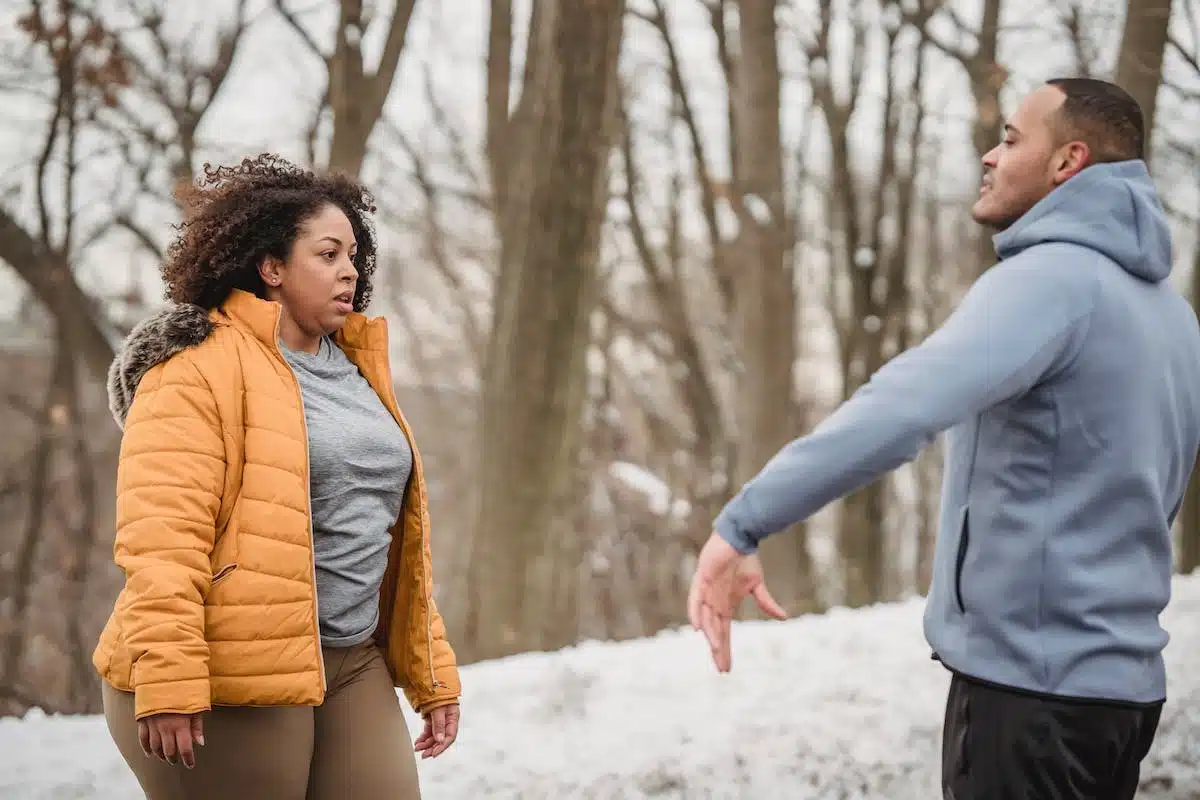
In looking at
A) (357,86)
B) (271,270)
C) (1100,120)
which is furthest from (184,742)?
(357,86)

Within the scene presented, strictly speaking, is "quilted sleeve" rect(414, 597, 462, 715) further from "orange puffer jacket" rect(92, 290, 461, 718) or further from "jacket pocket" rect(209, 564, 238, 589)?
"jacket pocket" rect(209, 564, 238, 589)

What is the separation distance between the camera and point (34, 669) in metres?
15.8

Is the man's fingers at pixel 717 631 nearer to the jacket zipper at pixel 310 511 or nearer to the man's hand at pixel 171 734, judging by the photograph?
the jacket zipper at pixel 310 511

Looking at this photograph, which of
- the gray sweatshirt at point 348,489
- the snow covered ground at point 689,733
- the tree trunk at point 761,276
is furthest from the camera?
the tree trunk at point 761,276

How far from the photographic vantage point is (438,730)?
2771 mm

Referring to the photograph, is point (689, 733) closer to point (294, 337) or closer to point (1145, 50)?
point (294, 337)

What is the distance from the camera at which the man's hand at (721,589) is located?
196cm

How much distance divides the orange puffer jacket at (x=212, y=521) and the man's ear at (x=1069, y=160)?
5.35ft

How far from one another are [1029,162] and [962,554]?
81 centimetres

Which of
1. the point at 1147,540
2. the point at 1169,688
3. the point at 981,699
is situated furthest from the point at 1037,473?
the point at 1169,688

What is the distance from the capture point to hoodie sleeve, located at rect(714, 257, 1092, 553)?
73.2 inches

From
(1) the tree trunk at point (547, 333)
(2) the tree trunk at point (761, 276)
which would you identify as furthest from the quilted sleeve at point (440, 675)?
(2) the tree trunk at point (761, 276)

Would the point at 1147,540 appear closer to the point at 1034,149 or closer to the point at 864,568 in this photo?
the point at 1034,149

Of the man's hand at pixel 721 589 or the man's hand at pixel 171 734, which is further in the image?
the man's hand at pixel 171 734
